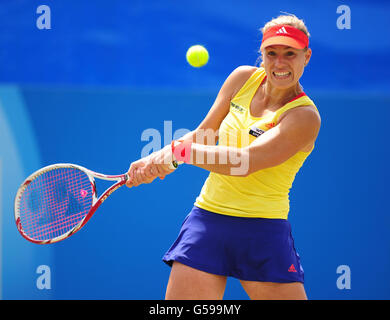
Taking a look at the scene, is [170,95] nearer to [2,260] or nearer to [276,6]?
[276,6]

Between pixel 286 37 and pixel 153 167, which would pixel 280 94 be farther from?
pixel 153 167

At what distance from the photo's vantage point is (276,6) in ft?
12.0

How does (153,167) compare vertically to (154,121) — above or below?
below

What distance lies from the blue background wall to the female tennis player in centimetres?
127

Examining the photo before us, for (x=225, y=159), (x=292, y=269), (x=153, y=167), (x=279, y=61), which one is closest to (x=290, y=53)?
(x=279, y=61)

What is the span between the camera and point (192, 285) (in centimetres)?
221

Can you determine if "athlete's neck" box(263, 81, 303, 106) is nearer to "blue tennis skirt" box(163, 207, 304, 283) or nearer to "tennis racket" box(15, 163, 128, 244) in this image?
"blue tennis skirt" box(163, 207, 304, 283)

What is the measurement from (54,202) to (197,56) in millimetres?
1208

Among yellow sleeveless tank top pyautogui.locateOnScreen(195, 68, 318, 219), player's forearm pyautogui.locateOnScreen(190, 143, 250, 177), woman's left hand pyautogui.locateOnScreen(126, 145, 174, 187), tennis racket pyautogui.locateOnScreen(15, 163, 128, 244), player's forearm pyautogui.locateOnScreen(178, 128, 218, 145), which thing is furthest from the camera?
tennis racket pyautogui.locateOnScreen(15, 163, 128, 244)

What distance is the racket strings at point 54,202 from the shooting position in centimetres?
290

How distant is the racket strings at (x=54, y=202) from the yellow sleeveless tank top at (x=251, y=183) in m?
0.78

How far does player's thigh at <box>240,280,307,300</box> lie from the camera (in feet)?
7.29

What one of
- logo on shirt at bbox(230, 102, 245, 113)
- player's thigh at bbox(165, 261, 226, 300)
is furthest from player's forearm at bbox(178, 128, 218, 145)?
player's thigh at bbox(165, 261, 226, 300)
